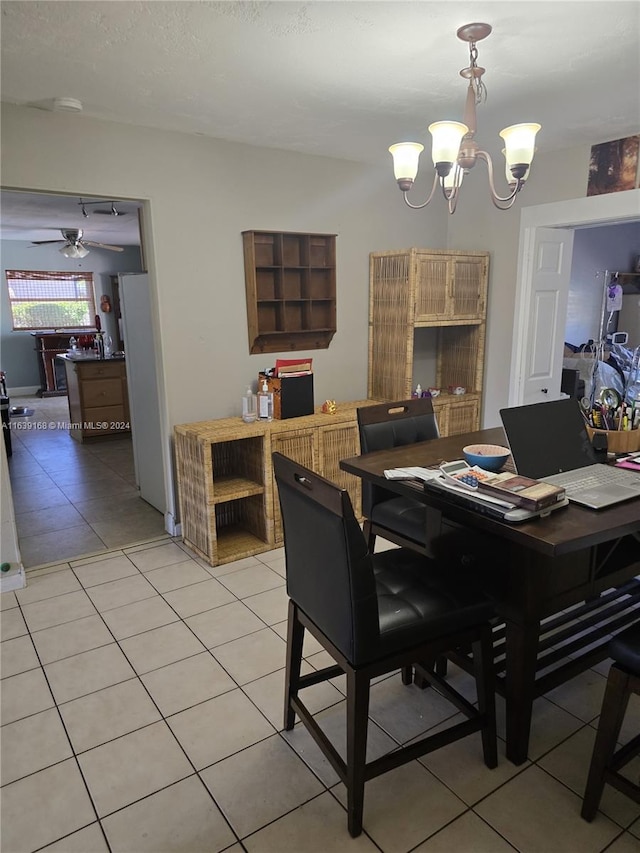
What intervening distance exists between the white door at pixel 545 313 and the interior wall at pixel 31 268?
23.4ft

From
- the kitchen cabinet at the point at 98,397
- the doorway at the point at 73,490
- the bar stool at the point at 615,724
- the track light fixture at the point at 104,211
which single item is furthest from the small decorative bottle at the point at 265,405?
the kitchen cabinet at the point at 98,397

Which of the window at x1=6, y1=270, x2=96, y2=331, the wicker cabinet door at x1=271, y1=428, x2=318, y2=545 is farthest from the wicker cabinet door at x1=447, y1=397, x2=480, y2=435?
the window at x1=6, y1=270, x2=96, y2=331

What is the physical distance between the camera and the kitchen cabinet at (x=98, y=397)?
6.03 m

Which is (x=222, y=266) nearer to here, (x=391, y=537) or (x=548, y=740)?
(x=391, y=537)

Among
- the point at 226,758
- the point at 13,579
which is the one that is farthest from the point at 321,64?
the point at 13,579

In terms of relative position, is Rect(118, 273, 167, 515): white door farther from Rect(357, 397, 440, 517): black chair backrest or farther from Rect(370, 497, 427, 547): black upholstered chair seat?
Rect(370, 497, 427, 547): black upholstered chair seat

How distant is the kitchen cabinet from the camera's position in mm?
6027

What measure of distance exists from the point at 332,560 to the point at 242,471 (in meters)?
2.22

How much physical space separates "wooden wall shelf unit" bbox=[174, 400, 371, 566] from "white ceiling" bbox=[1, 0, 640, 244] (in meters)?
1.72

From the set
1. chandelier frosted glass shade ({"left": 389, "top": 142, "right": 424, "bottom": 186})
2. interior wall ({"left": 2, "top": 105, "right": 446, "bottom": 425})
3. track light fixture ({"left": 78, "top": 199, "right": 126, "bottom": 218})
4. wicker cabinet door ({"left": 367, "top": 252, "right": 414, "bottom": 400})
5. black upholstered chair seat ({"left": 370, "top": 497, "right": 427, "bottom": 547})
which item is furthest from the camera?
track light fixture ({"left": 78, "top": 199, "right": 126, "bottom": 218})

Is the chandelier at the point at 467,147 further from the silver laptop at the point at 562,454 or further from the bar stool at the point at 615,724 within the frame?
the bar stool at the point at 615,724

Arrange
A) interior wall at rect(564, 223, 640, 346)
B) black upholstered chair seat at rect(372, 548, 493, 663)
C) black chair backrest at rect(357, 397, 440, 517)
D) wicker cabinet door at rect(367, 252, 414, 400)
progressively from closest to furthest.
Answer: black upholstered chair seat at rect(372, 548, 493, 663) < black chair backrest at rect(357, 397, 440, 517) < wicker cabinet door at rect(367, 252, 414, 400) < interior wall at rect(564, 223, 640, 346)

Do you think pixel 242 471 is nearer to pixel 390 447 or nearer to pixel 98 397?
pixel 390 447

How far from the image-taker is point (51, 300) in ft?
31.3
